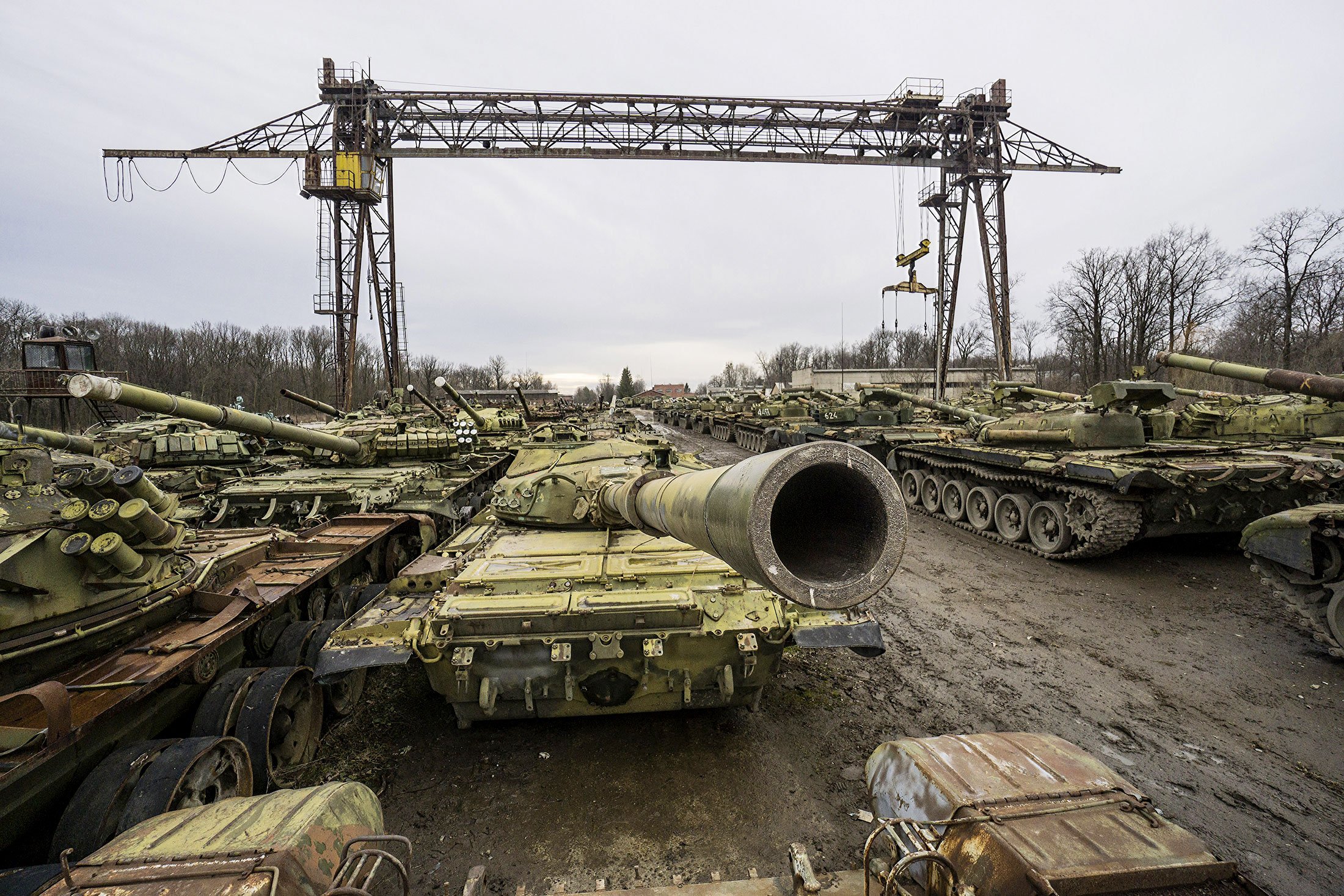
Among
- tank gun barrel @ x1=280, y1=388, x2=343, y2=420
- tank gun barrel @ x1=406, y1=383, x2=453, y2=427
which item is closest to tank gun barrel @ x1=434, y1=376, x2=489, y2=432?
tank gun barrel @ x1=406, y1=383, x2=453, y2=427

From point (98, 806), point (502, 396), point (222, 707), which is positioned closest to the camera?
point (98, 806)

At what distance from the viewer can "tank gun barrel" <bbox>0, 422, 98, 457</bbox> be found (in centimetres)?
546

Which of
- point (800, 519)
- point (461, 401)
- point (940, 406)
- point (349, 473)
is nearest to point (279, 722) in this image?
point (800, 519)

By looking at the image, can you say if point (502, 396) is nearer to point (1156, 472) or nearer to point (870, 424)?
point (870, 424)

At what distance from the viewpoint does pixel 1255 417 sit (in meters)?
12.1

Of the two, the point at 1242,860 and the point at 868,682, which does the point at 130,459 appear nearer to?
the point at 868,682

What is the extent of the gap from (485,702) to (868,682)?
3353 mm

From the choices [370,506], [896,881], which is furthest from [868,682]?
[370,506]

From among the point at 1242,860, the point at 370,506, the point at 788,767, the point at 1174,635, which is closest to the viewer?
the point at 1242,860

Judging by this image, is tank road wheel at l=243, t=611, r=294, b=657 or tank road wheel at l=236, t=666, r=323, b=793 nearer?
tank road wheel at l=236, t=666, r=323, b=793

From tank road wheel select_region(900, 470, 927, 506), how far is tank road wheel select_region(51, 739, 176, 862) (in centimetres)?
1326

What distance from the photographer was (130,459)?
11250mm

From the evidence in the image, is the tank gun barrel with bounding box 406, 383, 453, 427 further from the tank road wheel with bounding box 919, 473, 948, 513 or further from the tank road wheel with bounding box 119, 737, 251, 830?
the tank road wheel with bounding box 919, 473, 948, 513

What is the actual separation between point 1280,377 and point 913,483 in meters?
7.35
